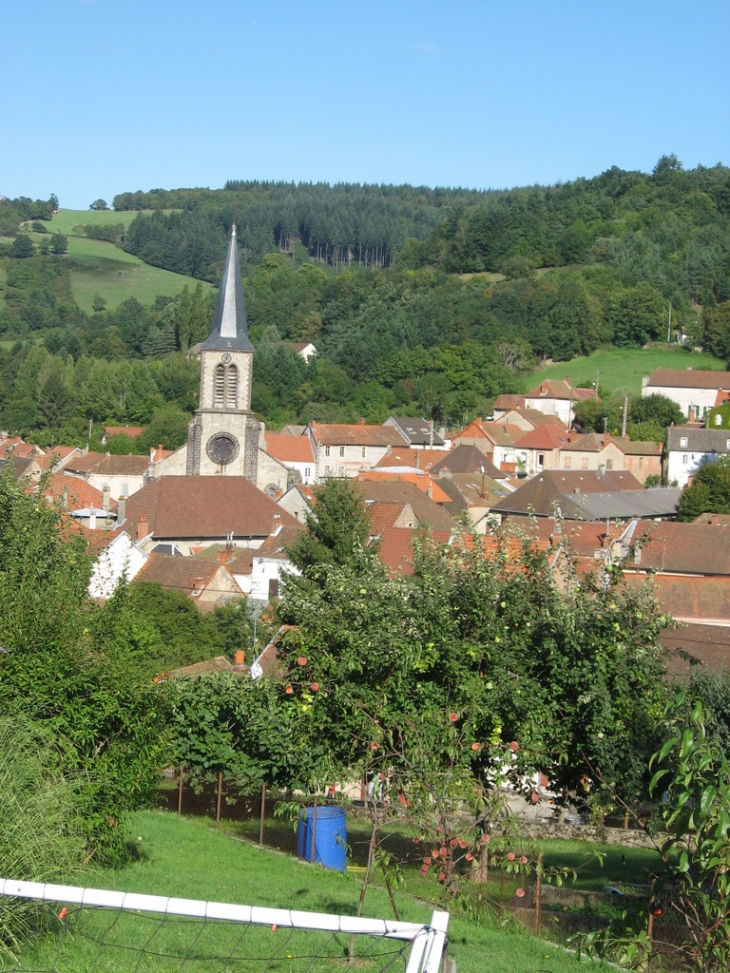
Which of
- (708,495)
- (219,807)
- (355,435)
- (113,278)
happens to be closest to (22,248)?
(113,278)

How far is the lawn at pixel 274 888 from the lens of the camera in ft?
27.6

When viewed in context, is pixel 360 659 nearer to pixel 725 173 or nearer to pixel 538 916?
pixel 538 916

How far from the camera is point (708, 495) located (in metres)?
55.6

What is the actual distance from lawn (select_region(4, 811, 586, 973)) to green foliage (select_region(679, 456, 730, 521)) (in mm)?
45463

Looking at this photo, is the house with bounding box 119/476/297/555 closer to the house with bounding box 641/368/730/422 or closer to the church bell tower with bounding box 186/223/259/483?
the church bell tower with bounding box 186/223/259/483

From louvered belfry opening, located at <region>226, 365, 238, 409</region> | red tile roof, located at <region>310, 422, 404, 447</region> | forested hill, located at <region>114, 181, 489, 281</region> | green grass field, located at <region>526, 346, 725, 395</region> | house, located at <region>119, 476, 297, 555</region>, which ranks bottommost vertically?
house, located at <region>119, 476, 297, 555</region>

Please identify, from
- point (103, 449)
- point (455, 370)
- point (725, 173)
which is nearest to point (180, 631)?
point (103, 449)

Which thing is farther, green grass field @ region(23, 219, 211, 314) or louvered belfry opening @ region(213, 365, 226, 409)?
green grass field @ region(23, 219, 211, 314)

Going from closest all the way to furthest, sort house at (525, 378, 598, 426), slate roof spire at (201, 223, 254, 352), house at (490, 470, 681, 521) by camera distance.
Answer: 1. house at (490, 470, 681, 521)
2. slate roof spire at (201, 223, 254, 352)
3. house at (525, 378, 598, 426)

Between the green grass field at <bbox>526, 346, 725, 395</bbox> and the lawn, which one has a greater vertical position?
the green grass field at <bbox>526, 346, 725, 395</bbox>

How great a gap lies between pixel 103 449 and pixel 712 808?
257ft

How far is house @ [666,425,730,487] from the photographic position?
7250cm

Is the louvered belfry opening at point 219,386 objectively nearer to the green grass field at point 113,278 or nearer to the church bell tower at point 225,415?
the church bell tower at point 225,415

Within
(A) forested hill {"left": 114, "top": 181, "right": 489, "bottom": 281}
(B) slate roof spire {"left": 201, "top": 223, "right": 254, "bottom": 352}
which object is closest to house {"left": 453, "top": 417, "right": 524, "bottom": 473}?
(B) slate roof spire {"left": 201, "top": 223, "right": 254, "bottom": 352}
